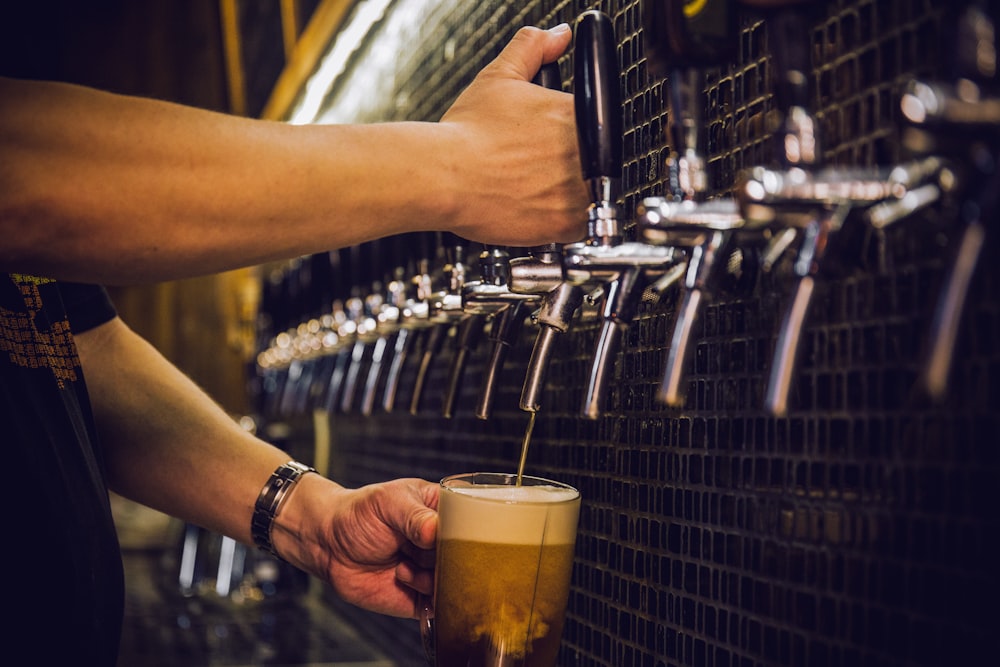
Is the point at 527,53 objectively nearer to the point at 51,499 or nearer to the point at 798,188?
the point at 798,188

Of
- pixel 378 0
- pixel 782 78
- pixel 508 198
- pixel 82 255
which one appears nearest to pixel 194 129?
pixel 82 255

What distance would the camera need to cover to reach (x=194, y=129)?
2.61ft

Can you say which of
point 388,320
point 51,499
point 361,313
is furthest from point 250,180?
point 361,313

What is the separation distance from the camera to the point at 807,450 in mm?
813

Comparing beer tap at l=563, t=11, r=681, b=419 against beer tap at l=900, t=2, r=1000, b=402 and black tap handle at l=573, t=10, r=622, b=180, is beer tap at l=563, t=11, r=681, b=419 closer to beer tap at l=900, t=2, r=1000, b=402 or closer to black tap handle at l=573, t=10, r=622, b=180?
black tap handle at l=573, t=10, r=622, b=180

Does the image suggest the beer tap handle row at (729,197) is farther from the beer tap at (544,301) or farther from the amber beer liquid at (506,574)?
the amber beer liquid at (506,574)

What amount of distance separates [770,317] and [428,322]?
0.53 metres

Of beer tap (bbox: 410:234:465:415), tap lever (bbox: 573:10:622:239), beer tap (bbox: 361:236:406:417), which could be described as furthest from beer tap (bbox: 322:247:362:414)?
tap lever (bbox: 573:10:622:239)

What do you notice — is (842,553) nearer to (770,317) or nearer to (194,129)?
(770,317)

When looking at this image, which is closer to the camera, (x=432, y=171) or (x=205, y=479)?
(x=432, y=171)

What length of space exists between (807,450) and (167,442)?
0.88 metres

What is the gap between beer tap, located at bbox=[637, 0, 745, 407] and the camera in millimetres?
672

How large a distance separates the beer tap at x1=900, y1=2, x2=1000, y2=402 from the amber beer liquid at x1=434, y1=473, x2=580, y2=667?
16.8 inches

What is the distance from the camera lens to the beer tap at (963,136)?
1.71 ft
